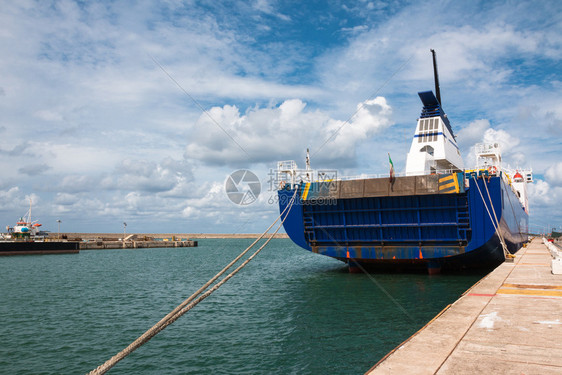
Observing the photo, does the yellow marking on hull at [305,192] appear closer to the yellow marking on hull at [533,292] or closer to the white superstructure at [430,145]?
the white superstructure at [430,145]

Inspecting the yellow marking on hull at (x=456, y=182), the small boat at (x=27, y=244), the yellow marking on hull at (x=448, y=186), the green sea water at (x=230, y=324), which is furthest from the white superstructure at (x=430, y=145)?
the small boat at (x=27, y=244)

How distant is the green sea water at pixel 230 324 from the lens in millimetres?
10742

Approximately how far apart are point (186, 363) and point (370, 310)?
8.51m

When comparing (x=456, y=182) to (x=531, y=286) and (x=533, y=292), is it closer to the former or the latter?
(x=531, y=286)

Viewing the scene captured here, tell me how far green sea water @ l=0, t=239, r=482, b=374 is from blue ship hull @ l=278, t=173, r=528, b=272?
1897mm

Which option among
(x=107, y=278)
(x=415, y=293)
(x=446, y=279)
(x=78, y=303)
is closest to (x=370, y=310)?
(x=415, y=293)

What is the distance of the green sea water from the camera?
10742 mm

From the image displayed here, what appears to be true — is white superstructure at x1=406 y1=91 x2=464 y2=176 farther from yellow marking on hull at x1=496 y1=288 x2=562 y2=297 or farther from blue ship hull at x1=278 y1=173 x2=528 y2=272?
yellow marking on hull at x1=496 y1=288 x2=562 y2=297

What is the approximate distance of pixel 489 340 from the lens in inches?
287

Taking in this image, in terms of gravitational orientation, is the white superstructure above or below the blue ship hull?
above

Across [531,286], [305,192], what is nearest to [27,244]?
[305,192]

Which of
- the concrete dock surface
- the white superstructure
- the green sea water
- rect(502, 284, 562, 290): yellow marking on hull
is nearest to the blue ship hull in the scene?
the green sea water

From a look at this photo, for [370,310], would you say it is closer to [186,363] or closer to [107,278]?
[186,363]

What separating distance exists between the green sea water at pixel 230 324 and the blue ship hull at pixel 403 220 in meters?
1.90
